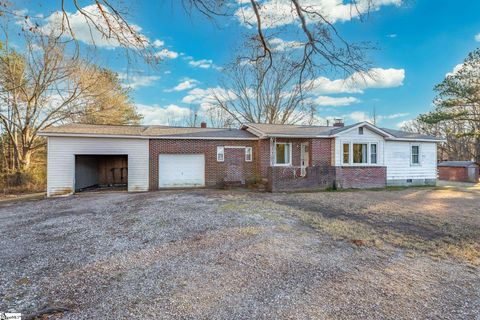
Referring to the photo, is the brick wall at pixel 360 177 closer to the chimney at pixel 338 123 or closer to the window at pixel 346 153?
the window at pixel 346 153

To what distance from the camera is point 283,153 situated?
47.5 feet

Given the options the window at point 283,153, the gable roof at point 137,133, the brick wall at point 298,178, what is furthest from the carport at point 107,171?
the window at point 283,153

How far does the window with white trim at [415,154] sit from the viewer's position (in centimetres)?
1505

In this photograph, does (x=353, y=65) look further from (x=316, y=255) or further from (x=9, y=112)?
(x=9, y=112)

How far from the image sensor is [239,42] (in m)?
5.14

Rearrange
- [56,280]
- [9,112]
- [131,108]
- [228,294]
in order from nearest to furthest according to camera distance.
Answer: [228,294] → [56,280] → [9,112] → [131,108]

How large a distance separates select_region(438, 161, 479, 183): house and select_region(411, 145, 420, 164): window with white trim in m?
7.51

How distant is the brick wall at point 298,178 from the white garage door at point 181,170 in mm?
3754

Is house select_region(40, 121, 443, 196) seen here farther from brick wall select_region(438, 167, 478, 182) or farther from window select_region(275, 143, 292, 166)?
brick wall select_region(438, 167, 478, 182)

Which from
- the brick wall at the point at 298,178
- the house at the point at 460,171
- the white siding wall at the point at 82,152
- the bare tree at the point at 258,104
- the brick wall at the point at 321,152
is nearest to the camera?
the white siding wall at the point at 82,152

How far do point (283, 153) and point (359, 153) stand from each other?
4166 mm

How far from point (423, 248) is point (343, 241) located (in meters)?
1.34

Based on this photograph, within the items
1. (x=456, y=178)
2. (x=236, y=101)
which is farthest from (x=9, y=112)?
(x=456, y=178)

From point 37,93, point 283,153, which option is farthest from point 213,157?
point 37,93
